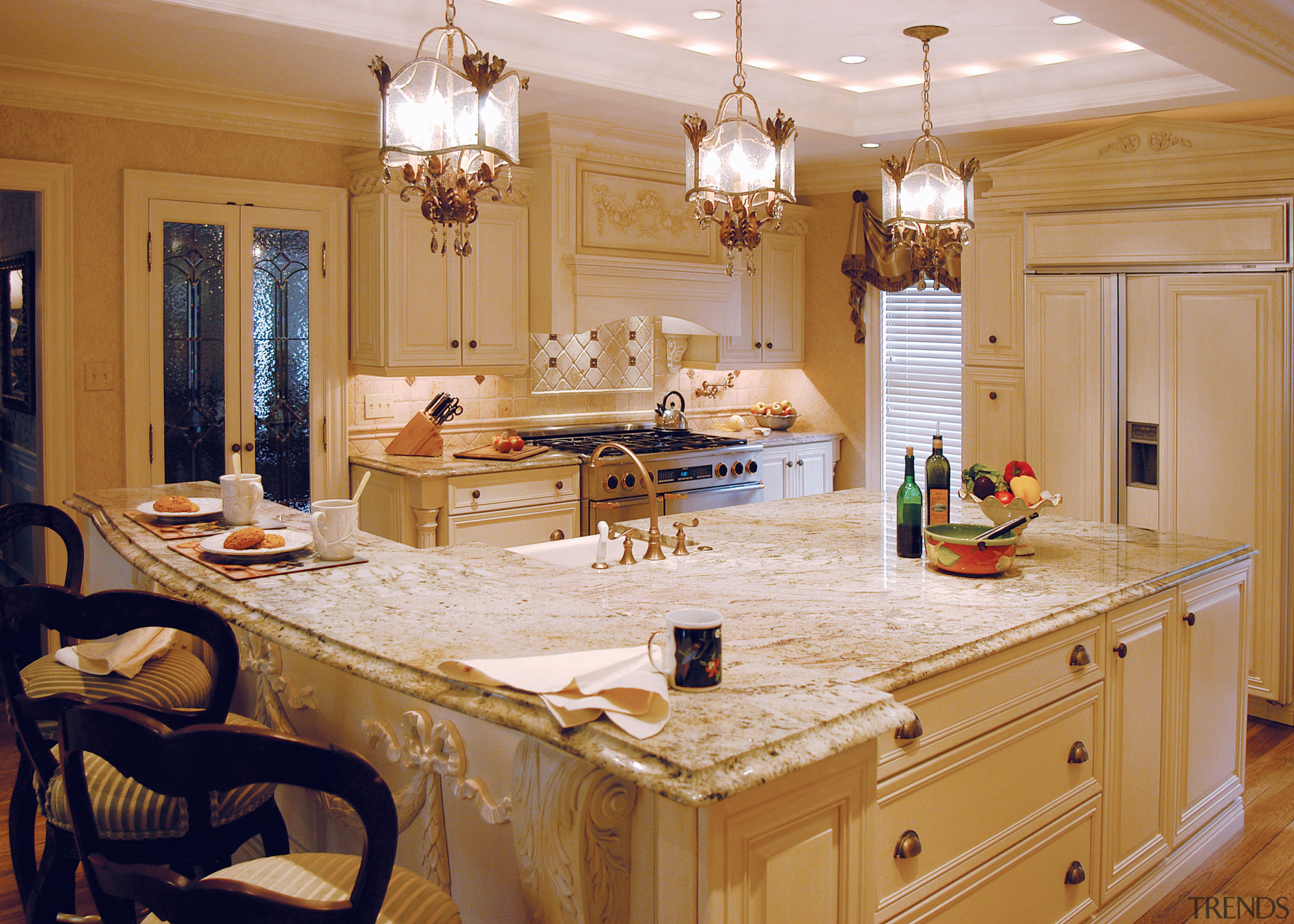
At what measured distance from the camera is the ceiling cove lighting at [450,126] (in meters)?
2.34

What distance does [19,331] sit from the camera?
4.89 metres

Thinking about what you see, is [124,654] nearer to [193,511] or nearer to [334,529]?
[334,529]

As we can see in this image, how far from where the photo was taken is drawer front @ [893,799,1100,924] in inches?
82.0

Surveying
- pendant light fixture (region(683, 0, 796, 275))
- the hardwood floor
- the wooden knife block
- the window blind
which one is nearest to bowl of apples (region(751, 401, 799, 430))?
the window blind

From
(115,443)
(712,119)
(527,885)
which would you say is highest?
(712,119)

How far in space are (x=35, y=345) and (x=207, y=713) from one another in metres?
3.29

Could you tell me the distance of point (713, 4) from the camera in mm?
3848

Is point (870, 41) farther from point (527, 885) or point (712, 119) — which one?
point (527, 885)

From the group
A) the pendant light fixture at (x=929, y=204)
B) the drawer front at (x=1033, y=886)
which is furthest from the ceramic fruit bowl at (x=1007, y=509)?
the pendant light fixture at (x=929, y=204)

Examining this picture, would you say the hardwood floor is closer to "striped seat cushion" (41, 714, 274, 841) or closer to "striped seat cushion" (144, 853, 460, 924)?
"striped seat cushion" (41, 714, 274, 841)

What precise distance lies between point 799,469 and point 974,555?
11.4 feet

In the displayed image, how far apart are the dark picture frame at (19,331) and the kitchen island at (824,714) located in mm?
1596

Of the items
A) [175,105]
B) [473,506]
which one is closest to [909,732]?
[473,506]

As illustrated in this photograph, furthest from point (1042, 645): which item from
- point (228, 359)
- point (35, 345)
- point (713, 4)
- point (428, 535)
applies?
point (35, 345)
